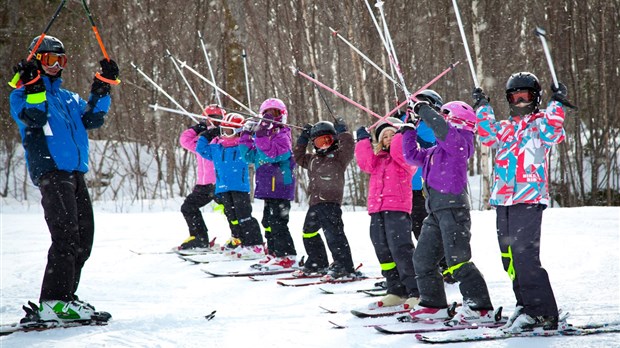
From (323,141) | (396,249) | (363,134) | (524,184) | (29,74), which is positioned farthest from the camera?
(323,141)

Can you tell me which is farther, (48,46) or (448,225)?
(48,46)

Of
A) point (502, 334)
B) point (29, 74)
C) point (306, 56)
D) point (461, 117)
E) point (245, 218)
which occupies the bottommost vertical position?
point (502, 334)

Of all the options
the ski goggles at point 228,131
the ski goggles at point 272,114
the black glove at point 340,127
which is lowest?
the black glove at point 340,127

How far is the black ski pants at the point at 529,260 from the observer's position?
3.94 m

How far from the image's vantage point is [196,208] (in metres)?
9.23

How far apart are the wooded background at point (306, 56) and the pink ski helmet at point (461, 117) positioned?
8.36m

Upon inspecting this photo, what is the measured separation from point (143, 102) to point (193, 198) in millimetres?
9531

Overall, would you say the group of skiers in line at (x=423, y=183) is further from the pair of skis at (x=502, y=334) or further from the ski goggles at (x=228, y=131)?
the ski goggles at (x=228, y=131)

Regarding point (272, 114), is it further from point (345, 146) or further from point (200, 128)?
point (200, 128)

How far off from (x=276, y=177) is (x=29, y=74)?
354 cm

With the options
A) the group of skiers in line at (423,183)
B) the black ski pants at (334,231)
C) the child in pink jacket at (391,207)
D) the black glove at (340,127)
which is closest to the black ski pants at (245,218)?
the black ski pants at (334,231)

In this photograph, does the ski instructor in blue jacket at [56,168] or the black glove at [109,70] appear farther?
the black glove at [109,70]

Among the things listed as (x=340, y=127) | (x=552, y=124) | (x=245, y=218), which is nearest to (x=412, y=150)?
(x=552, y=124)

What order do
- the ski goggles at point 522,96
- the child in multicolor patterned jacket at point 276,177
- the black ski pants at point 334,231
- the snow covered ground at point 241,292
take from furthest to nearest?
the child in multicolor patterned jacket at point 276,177
the black ski pants at point 334,231
the ski goggles at point 522,96
the snow covered ground at point 241,292
